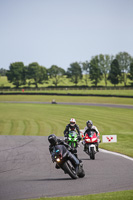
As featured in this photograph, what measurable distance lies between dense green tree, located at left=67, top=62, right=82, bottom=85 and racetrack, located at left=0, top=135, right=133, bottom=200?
16040 centimetres

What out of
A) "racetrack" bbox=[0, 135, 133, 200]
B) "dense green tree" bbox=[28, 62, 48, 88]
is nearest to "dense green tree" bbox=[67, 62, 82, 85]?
"dense green tree" bbox=[28, 62, 48, 88]

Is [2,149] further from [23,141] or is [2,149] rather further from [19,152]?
[23,141]

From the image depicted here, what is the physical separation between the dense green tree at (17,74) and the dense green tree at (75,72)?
26.6m

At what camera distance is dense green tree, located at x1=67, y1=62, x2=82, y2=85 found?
17762 centimetres

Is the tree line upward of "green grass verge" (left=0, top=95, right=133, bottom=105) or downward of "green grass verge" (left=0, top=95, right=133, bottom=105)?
upward

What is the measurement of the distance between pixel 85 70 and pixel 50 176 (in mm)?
158416

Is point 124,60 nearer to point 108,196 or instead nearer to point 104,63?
point 104,63

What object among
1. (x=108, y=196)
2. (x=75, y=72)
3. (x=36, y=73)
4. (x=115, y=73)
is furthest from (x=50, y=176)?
(x=75, y=72)

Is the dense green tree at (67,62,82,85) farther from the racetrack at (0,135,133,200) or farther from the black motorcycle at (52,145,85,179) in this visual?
the black motorcycle at (52,145,85,179)

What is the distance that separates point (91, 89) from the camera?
11781cm

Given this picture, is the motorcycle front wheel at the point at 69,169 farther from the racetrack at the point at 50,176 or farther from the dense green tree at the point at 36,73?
the dense green tree at the point at 36,73

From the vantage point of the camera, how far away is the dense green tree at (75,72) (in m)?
178

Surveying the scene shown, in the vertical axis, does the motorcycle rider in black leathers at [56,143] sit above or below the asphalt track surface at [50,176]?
above

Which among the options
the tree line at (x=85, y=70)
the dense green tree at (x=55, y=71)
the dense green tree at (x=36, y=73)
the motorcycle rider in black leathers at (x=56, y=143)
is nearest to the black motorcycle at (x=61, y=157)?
the motorcycle rider in black leathers at (x=56, y=143)
